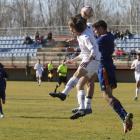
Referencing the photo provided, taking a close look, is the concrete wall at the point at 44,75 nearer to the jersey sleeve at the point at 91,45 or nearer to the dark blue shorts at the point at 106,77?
the dark blue shorts at the point at 106,77

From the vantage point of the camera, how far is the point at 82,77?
7.99 meters

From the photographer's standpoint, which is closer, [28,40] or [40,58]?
[40,58]

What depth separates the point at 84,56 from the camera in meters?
7.89

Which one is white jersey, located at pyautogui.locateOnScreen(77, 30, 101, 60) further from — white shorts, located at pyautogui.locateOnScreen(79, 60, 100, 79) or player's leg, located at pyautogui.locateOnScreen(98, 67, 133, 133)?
player's leg, located at pyautogui.locateOnScreen(98, 67, 133, 133)

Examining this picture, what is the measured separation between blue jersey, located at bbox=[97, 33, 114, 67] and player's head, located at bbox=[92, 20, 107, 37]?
129 millimetres

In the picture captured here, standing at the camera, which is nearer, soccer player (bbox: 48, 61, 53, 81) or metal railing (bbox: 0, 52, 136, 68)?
soccer player (bbox: 48, 61, 53, 81)

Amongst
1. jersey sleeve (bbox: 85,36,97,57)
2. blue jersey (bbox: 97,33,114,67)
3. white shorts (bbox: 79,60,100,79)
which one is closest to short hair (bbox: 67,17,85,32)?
jersey sleeve (bbox: 85,36,97,57)

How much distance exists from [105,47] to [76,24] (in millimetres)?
867

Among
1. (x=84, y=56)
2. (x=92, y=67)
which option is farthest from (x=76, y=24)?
(x=92, y=67)

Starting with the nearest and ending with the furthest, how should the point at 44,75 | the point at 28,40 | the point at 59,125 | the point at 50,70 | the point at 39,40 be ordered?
1. the point at 59,125
2. the point at 50,70
3. the point at 44,75
4. the point at 39,40
5. the point at 28,40

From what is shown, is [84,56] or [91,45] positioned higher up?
[91,45]

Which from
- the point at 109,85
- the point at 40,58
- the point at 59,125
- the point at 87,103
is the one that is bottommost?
the point at 40,58

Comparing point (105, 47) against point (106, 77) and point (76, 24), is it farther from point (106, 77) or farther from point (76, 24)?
point (76, 24)

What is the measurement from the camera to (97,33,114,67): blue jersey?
7.88m
